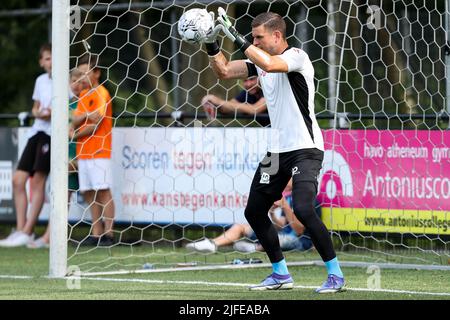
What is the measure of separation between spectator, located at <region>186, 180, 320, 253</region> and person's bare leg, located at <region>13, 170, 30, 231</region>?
2.54 m

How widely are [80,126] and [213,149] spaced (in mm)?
1507

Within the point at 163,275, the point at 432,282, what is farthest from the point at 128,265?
the point at 432,282

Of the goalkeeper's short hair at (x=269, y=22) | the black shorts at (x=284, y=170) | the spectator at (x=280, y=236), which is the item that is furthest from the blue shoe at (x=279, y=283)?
the spectator at (x=280, y=236)

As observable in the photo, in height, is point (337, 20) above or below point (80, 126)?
above

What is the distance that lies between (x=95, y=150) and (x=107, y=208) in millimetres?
665

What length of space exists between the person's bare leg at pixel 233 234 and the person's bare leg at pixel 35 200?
97.8 inches

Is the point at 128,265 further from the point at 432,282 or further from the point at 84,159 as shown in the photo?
the point at 432,282

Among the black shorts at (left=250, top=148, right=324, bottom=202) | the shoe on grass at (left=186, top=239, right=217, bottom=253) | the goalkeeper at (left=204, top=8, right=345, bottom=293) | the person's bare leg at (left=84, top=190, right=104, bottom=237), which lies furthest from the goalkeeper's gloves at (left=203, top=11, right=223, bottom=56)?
the person's bare leg at (left=84, top=190, right=104, bottom=237)

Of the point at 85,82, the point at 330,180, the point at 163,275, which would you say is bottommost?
the point at 163,275

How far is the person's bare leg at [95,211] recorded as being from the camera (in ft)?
44.2

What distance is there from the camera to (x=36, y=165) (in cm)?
1435

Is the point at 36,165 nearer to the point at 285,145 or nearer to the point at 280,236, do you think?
the point at 280,236
